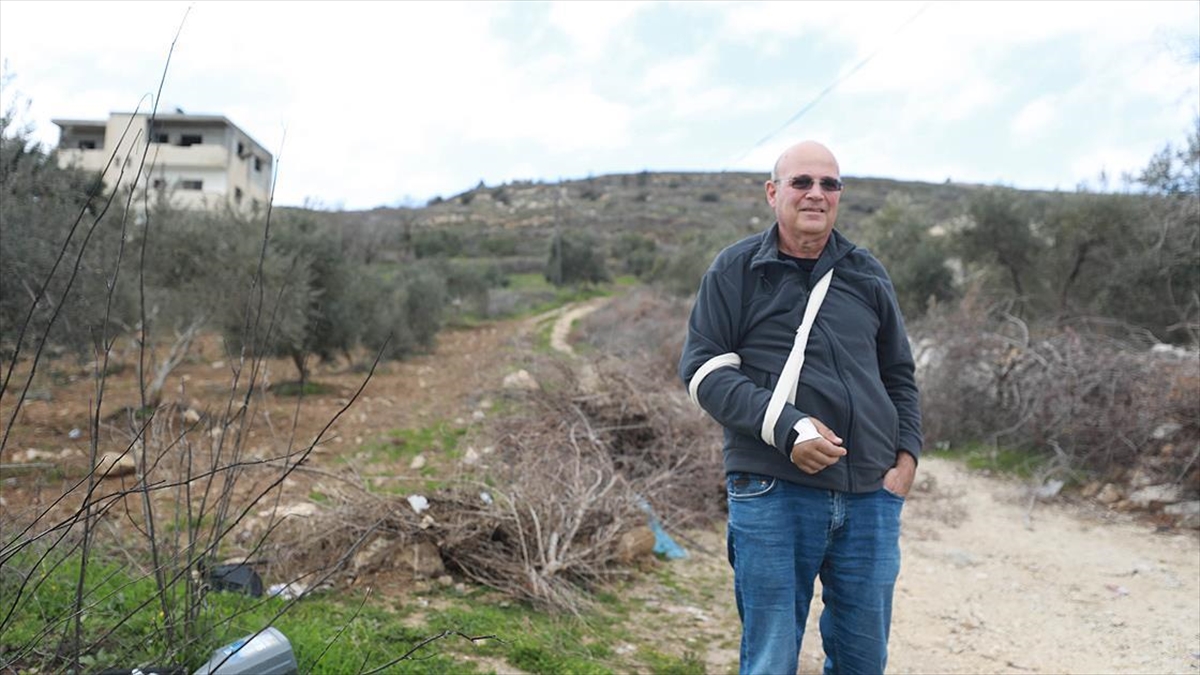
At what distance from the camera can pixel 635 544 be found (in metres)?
4.93

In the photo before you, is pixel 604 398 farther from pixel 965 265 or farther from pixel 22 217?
pixel 965 265

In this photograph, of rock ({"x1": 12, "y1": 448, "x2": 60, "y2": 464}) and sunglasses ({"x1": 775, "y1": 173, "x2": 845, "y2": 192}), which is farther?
rock ({"x1": 12, "y1": 448, "x2": 60, "y2": 464})

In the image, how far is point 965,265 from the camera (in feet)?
58.1

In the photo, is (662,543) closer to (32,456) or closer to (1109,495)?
(1109,495)

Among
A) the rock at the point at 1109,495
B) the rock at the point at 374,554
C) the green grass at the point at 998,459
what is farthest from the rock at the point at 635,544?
the green grass at the point at 998,459

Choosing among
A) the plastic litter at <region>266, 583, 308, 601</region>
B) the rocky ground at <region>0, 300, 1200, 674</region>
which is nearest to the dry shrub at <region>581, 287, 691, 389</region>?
the rocky ground at <region>0, 300, 1200, 674</region>

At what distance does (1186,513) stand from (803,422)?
573 centimetres

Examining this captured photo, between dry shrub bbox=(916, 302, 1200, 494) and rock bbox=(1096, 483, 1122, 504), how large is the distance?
191 mm

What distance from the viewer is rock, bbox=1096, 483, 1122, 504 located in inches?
263

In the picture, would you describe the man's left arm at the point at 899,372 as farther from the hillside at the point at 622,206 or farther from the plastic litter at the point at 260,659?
the hillside at the point at 622,206

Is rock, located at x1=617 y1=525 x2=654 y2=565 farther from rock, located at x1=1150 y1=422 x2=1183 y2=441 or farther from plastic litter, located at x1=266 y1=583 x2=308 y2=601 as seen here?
rock, located at x1=1150 y1=422 x2=1183 y2=441

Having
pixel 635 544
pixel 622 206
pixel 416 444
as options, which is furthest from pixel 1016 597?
pixel 622 206

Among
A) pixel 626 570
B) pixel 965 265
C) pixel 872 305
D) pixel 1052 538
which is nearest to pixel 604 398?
pixel 626 570

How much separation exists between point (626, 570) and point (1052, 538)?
353 cm
